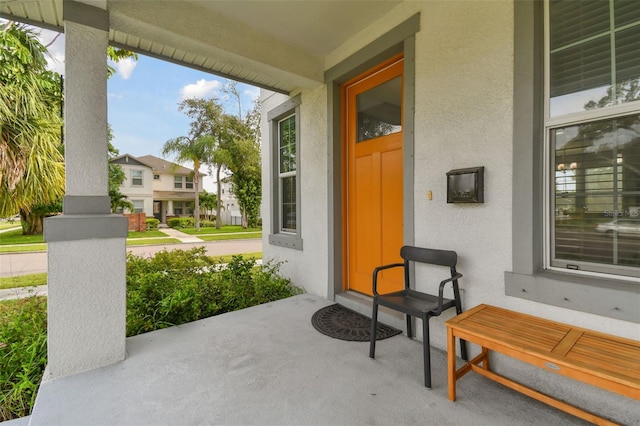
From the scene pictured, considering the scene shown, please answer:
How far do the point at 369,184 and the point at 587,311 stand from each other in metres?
2.10

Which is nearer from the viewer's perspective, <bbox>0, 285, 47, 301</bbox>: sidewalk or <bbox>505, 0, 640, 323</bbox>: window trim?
<bbox>505, 0, 640, 323</bbox>: window trim

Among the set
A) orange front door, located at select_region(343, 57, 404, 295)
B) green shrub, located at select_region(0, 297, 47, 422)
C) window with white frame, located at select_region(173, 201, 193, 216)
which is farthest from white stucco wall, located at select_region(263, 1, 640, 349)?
window with white frame, located at select_region(173, 201, 193, 216)

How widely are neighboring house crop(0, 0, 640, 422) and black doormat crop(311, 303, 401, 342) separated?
0.78ft

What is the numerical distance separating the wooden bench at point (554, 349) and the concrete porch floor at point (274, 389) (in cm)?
15

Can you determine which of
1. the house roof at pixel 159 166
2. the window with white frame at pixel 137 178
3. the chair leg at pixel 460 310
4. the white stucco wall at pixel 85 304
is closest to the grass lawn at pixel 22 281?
the white stucco wall at pixel 85 304

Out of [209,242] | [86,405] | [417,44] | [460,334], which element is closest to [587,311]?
[460,334]

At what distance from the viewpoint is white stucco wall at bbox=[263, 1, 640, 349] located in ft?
6.29

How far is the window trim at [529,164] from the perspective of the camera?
178 centimetres

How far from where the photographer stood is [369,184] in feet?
10.6

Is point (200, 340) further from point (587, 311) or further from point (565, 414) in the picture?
point (587, 311)

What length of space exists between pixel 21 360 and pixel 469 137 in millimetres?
3851

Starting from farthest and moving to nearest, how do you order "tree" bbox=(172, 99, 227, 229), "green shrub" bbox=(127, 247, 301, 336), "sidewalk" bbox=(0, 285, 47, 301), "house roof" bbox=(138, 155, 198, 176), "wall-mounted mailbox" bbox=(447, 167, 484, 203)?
"house roof" bbox=(138, 155, 198, 176) → "tree" bbox=(172, 99, 227, 229) → "sidewalk" bbox=(0, 285, 47, 301) → "green shrub" bbox=(127, 247, 301, 336) → "wall-mounted mailbox" bbox=(447, 167, 484, 203)

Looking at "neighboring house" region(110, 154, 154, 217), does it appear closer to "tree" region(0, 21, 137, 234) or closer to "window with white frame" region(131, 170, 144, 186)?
"window with white frame" region(131, 170, 144, 186)

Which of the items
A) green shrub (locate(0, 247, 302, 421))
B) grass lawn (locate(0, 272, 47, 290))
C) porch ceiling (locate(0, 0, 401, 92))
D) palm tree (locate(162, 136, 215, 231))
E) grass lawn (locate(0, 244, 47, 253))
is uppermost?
Result: palm tree (locate(162, 136, 215, 231))
